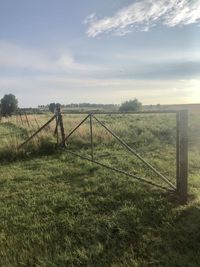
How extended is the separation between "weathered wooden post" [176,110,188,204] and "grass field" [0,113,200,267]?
247mm

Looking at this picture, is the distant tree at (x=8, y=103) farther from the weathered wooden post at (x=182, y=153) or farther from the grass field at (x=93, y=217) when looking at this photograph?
the weathered wooden post at (x=182, y=153)

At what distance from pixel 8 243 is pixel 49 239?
1.94 ft

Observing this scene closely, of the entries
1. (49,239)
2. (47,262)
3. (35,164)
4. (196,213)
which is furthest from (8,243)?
(35,164)

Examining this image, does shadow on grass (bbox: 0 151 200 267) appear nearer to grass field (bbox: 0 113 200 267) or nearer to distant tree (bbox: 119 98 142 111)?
grass field (bbox: 0 113 200 267)

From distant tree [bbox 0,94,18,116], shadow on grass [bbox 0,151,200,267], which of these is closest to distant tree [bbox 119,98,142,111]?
distant tree [bbox 0,94,18,116]

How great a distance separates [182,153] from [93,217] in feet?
6.48

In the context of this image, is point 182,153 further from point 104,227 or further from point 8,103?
point 8,103

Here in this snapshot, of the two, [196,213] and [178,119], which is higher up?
[178,119]

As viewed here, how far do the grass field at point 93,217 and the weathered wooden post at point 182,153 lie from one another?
0.81ft

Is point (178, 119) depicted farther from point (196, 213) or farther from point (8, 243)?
point (8, 243)

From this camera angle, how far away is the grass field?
4406 mm

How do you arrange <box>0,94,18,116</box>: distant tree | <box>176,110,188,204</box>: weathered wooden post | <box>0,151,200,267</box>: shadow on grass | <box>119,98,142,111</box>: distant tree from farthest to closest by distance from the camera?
<box>0,94,18,116</box>: distant tree
<box>119,98,142,111</box>: distant tree
<box>176,110,188,204</box>: weathered wooden post
<box>0,151,200,267</box>: shadow on grass

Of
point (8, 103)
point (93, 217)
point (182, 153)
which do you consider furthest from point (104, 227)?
point (8, 103)

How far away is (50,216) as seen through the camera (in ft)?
19.2
